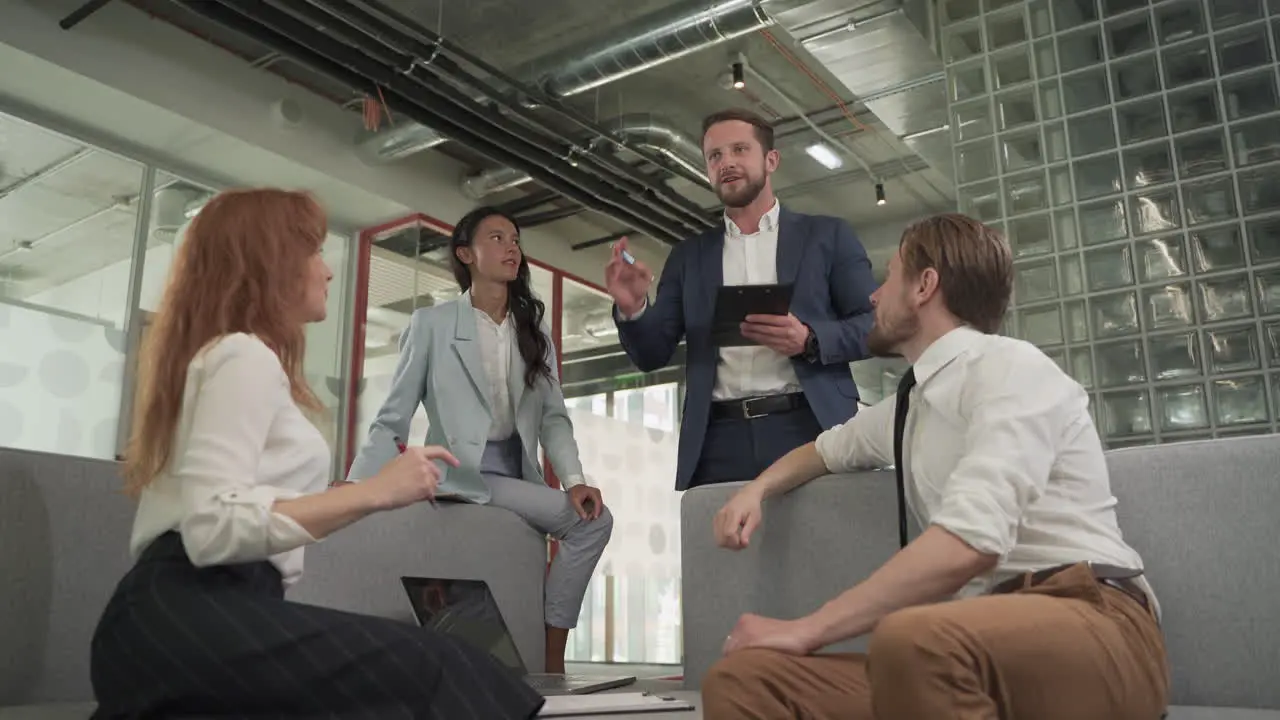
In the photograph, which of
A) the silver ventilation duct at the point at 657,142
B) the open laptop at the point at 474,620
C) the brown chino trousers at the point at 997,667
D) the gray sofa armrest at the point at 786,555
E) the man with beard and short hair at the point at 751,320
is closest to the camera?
the brown chino trousers at the point at 997,667

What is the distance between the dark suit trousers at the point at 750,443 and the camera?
232 centimetres

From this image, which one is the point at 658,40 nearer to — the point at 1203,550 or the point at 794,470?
the point at 794,470

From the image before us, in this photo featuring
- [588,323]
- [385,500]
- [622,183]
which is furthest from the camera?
[588,323]

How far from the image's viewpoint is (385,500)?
4.27 feet

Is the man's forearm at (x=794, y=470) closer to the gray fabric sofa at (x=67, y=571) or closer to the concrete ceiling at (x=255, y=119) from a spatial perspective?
the gray fabric sofa at (x=67, y=571)

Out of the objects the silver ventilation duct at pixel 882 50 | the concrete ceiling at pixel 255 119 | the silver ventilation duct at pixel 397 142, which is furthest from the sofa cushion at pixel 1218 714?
the silver ventilation duct at pixel 397 142

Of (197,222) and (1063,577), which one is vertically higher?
(197,222)

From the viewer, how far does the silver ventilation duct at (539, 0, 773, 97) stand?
15.1ft

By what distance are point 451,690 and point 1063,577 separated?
824 mm

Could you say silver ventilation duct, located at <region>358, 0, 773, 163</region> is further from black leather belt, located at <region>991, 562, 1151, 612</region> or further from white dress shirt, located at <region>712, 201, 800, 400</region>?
black leather belt, located at <region>991, 562, 1151, 612</region>

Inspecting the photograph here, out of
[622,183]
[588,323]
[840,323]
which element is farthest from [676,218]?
[840,323]

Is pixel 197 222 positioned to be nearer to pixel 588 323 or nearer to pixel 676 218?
pixel 676 218

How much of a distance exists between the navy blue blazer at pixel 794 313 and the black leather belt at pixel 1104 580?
2.97ft

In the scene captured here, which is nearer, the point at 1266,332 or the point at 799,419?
the point at 799,419
